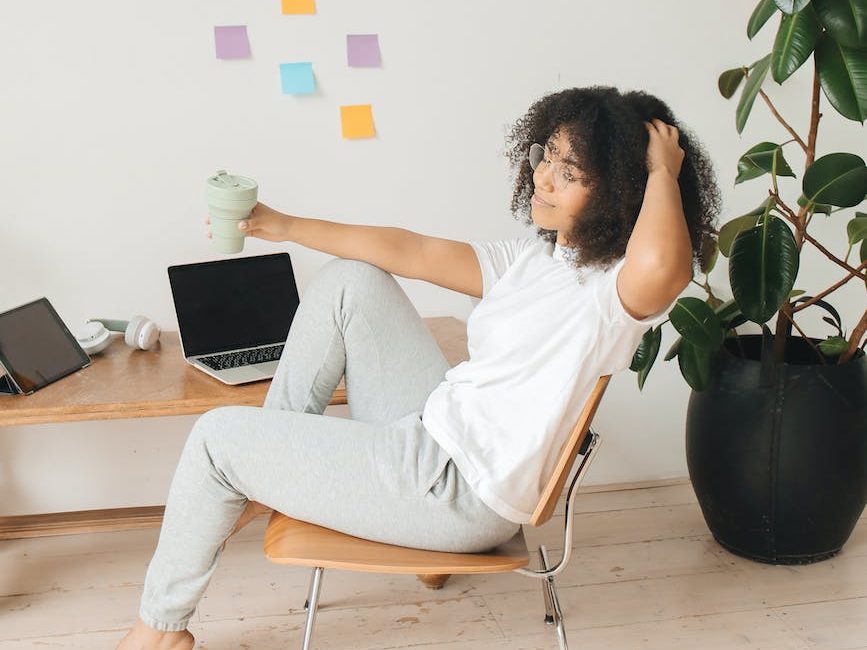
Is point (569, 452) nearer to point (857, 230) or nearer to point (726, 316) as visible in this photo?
point (726, 316)

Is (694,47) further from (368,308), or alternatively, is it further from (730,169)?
(368,308)

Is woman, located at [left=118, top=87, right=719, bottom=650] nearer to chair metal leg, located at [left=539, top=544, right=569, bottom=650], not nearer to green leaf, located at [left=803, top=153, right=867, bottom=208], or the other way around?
chair metal leg, located at [left=539, top=544, right=569, bottom=650]

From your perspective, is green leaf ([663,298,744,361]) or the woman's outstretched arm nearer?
the woman's outstretched arm

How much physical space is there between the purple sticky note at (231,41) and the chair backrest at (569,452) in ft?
4.16

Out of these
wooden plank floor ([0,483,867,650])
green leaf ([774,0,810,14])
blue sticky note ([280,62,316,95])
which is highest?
green leaf ([774,0,810,14])

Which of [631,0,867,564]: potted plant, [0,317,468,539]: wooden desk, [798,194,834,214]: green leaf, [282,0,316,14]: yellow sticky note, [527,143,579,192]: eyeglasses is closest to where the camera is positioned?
[527,143,579,192]: eyeglasses

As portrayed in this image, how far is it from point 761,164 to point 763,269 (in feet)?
1.05

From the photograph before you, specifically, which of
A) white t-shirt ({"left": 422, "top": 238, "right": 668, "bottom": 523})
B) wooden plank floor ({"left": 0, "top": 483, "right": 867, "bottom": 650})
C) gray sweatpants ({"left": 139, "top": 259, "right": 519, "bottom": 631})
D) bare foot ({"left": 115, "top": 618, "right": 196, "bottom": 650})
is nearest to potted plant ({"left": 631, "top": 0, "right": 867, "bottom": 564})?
wooden plank floor ({"left": 0, "top": 483, "right": 867, "bottom": 650})

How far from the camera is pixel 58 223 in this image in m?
2.31

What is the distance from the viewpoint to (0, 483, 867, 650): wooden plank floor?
204cm

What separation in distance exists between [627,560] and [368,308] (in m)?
1.05

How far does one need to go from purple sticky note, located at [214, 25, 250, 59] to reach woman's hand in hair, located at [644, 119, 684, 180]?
1.13 metres

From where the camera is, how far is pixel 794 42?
2.01 m

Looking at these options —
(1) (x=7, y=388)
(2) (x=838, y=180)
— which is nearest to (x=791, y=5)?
(2) (x=838, y=180)
